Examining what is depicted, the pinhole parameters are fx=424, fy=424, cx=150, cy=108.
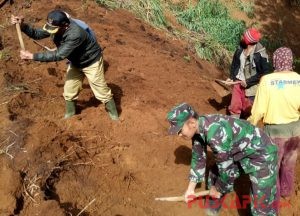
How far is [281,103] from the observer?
162 inches

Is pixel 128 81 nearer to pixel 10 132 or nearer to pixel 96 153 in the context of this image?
pixel 96 153

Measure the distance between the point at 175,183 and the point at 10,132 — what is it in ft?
6.81

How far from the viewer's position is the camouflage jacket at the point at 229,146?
3.46 metres

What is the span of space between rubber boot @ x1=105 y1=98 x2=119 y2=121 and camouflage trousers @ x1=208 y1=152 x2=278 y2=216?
226 cm

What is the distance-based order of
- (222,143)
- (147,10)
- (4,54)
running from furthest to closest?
(147,10)
(4,54)
(222,143)

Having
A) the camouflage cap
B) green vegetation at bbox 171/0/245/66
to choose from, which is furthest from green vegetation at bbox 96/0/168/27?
the camouflage cap

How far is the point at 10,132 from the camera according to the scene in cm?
504

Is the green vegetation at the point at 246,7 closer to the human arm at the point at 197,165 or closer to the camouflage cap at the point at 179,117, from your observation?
the human arm at the point at 197,165

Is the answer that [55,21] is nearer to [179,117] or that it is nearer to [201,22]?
[179,117]

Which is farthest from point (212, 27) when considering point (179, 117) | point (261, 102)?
point (179, 117)

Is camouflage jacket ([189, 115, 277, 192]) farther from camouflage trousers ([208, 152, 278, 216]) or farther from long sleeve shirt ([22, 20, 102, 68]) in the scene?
long sleeve shirt ([22, 20, 102, 68])

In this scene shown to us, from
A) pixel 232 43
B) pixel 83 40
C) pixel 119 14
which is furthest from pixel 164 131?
pixel 232 43

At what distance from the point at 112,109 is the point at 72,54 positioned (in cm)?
104

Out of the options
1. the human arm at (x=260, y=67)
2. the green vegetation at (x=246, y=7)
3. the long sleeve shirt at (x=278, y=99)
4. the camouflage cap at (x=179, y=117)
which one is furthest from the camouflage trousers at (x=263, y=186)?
the green vegetation at (x=246, y=7)
